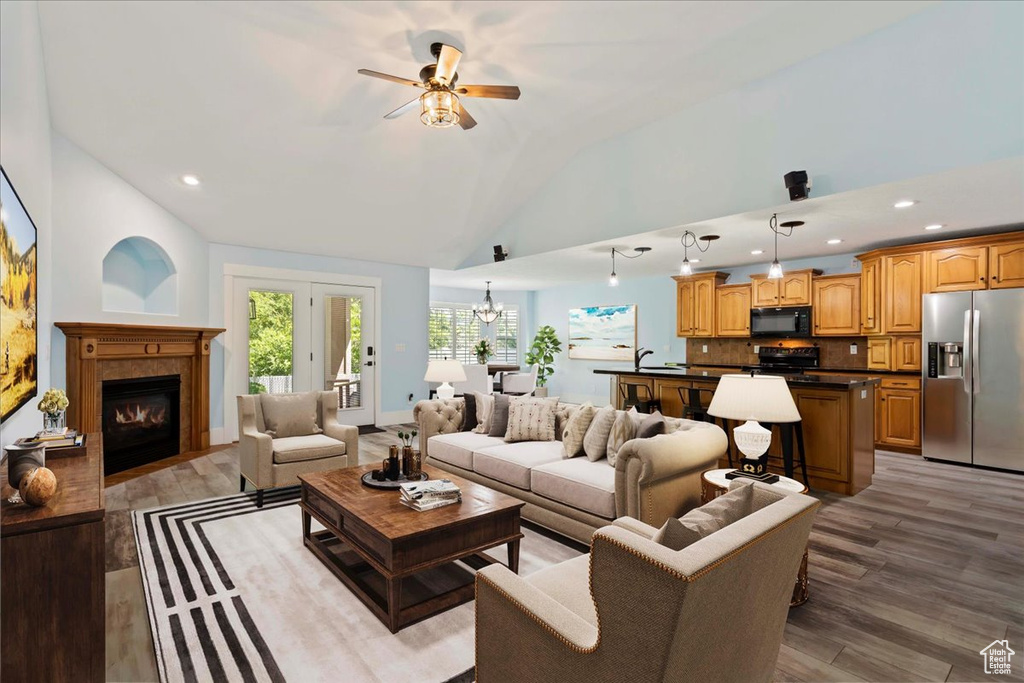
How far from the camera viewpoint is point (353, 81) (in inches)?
160

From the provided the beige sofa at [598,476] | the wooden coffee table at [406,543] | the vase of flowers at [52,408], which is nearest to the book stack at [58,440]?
the vase of flowers at [52,408]

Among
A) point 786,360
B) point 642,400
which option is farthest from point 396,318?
point 786,360

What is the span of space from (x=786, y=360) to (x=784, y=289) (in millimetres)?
986

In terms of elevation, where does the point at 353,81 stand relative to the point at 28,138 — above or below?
above

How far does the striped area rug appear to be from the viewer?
203 cm

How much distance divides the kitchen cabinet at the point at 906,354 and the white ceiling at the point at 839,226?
1.13 m

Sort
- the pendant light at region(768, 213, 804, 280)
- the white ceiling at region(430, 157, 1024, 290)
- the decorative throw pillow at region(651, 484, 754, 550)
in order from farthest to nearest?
the pendant light at region(768, 213, 804, 280) → the white ceiling at region(430, 157, 1024, 290) → the decorative throw pillow at region(651, 484, 754, 550)

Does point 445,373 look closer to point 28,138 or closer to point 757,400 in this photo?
point 757,400

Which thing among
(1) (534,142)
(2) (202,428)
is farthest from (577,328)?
(2) (202,428)

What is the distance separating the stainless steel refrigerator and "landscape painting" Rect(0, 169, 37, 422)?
7338 millimetres

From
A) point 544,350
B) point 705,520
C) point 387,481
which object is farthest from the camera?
point 544,350

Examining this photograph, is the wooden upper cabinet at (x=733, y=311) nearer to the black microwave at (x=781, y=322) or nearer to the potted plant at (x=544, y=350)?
the black microwave at (x=781, y=322)

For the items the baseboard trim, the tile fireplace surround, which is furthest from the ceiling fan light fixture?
the baseboard trim

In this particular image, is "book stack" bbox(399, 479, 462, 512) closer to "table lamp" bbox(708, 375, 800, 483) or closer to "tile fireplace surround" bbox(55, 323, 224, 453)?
"table lamp" bbox(708, 375, 800, 483)
